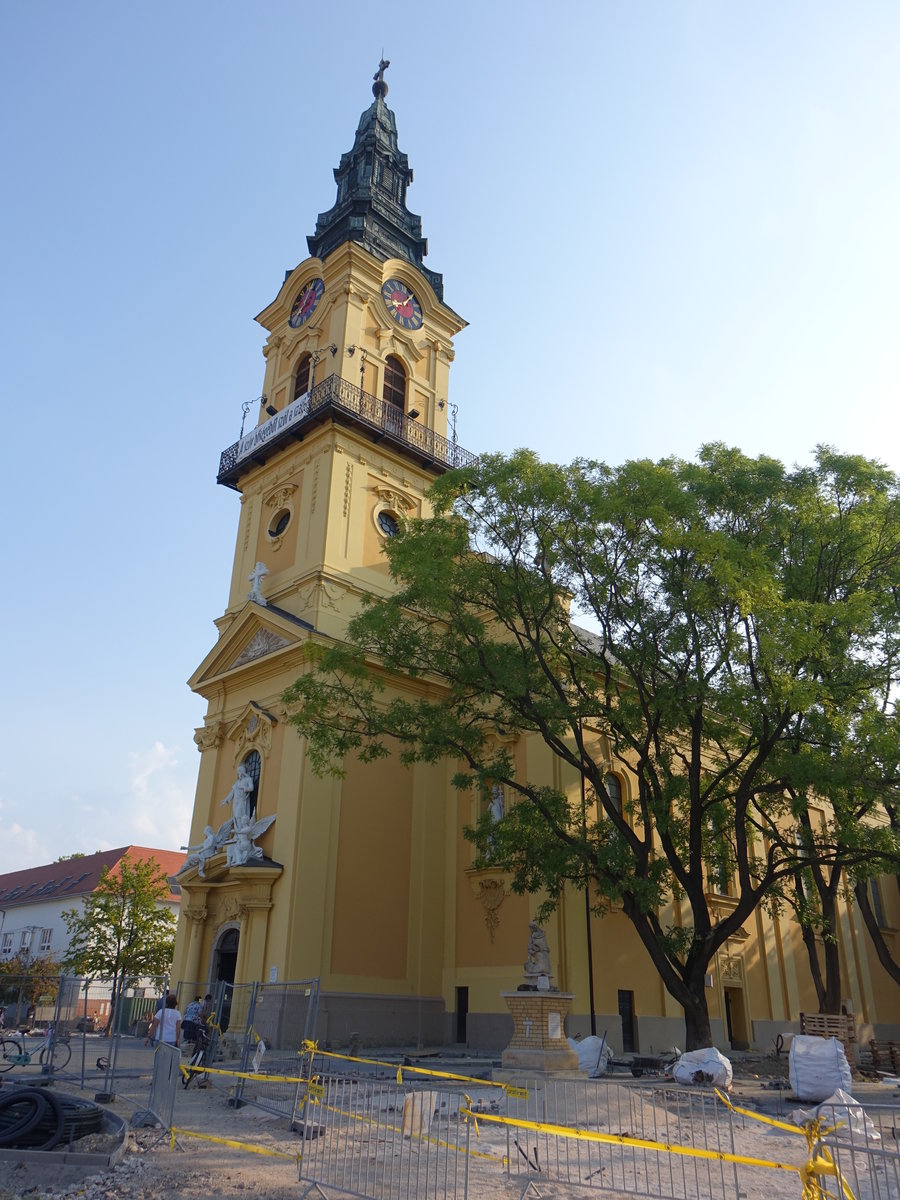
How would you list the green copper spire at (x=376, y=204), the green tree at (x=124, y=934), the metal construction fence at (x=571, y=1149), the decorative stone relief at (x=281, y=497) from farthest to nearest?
the green tree at (x=124, y=934), the green copper spire at (x=376, y=204), the decorative stone relief at (x=281, y=497), the metal construction fence at (x=571, y=1149)

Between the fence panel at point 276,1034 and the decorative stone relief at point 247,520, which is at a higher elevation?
the decorative stone relief at point 247,520

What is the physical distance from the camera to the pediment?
2253cm

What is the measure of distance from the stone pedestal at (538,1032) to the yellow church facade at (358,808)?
4402 mm

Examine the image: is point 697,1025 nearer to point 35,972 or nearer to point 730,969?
point 730,969

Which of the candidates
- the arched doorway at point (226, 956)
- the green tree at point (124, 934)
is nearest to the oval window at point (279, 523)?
the arched doorway at point (226, 956)

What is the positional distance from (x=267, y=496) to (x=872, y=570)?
1697 centimetres

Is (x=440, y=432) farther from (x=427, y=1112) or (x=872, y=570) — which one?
(x=427, y=1112)

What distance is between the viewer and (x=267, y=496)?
1069 inches

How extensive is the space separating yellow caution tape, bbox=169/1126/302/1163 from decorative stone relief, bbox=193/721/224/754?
15.3 meters

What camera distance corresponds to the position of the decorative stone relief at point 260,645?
2316 cm

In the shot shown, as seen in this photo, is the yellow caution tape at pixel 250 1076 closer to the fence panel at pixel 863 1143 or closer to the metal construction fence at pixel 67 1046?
the metal construction fence at pixel 67 1046

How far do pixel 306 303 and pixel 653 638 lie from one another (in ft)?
62.4

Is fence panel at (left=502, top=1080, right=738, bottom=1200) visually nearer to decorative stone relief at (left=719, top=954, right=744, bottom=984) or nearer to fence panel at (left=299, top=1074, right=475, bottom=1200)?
fence panel at (left=299, top=1074, right=475, bottom=1200)

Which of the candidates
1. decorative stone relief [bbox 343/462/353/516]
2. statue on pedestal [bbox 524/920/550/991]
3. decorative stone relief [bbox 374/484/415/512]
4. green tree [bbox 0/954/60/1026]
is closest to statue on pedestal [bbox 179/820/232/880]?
green tree [bbox 0/954/60/1026]
